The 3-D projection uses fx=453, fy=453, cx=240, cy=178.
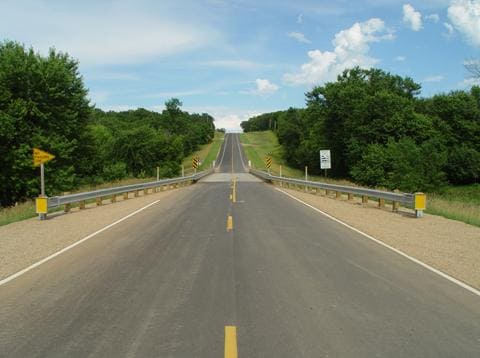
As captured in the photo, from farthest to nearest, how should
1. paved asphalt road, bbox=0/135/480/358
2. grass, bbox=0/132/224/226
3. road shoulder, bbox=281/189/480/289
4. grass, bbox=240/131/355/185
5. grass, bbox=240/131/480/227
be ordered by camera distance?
grass, bbox=240/131/355/185
grass, bbox=240/131/480/227
grass, bbox=0/132/224/226
road shoulder, bbox=281/189/480/289
paved asphalt road, bbox=0/135/480/358

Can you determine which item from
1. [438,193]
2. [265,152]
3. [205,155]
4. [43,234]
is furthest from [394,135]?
[265,152]

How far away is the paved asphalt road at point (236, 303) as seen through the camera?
4758mm

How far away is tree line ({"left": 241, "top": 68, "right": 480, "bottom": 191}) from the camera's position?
56.8 m

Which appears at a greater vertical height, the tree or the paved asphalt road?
the tree

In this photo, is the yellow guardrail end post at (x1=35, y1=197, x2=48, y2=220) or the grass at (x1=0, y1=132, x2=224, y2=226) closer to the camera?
the yellow guardrail end post at (x1=35, y1=197, x2=48, y2=220)

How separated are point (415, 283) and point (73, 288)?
18.0ft

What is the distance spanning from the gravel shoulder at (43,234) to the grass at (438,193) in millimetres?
12299

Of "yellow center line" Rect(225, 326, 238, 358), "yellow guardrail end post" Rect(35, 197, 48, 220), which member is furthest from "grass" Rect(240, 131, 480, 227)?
"yellow guardrail end post" Rect(35, 197, 48, 220)

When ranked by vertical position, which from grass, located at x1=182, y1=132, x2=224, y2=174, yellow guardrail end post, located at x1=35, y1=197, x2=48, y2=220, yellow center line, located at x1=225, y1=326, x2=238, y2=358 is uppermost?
grass, located at x1=182, y1=132, x2=224, y2=174

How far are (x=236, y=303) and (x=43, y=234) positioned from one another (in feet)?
28.1

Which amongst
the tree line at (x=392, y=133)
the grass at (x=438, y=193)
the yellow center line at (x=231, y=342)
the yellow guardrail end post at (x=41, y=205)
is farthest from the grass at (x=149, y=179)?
the tree line at (x=392, y=133)

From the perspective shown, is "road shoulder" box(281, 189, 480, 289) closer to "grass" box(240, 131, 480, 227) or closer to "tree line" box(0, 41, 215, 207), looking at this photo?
"grass" box(240, 131, 480, 227)

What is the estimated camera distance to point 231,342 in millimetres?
4781

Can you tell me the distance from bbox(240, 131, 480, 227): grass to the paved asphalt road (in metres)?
8.06
